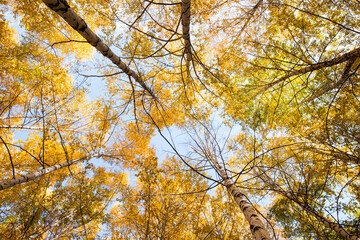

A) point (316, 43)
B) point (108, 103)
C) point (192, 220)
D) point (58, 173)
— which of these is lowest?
point (192, 220)

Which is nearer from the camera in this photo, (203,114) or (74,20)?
(74,20)

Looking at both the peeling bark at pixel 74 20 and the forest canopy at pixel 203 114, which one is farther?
the forest canopy at pixel 203 114

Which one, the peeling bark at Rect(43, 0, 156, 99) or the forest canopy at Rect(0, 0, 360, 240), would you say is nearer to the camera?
the peeling bark at Rect(43, 0, 156, 99)

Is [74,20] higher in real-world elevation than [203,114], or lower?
lower

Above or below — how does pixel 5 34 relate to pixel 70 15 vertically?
above

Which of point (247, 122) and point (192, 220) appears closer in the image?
point (192, 220)

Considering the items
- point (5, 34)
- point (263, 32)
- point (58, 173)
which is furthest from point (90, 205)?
point (263, 32)

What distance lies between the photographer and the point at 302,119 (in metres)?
5.37

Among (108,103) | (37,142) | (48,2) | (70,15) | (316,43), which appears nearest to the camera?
(48,2)

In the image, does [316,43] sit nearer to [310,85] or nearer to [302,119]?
[310,85]

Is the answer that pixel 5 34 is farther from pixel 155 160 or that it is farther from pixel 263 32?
pixel 263 32

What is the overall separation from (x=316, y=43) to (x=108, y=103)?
7.43 m

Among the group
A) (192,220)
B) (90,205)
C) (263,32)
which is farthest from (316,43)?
(90,205)

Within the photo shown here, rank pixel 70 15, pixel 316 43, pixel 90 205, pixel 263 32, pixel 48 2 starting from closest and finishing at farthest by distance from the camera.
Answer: pixel 48 2 → pixel 70 15 → pixel 316 43 → pixel 263 32 → pixel 90 205
